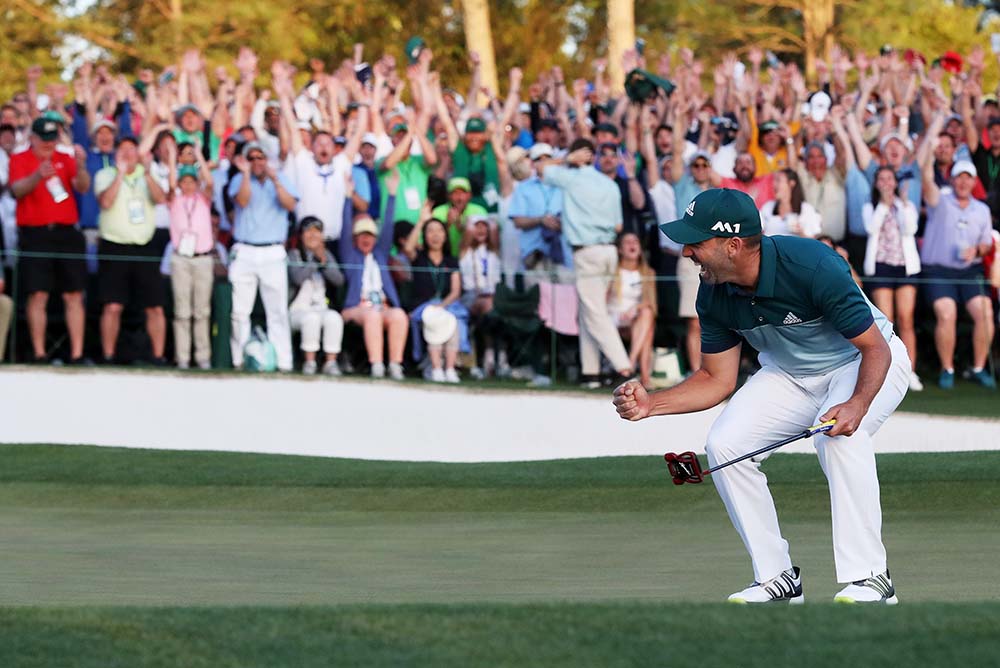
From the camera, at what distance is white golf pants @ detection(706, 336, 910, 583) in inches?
245

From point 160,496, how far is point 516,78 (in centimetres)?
882

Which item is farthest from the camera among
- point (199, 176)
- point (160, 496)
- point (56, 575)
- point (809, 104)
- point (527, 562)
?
point (809, 104)

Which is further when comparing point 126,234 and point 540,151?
point 540,151

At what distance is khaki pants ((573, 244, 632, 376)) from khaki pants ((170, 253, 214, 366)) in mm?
3351

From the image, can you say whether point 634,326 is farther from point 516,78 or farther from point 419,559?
point 419,559

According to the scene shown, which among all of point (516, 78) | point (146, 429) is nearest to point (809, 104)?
point (516, 78)

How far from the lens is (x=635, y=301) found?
16.7 metres

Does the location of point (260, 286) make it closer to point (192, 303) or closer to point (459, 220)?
point (192, 303)

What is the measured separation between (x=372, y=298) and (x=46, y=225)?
295 cm

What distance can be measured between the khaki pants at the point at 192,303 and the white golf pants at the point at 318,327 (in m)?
0.81

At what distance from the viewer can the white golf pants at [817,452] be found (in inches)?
245

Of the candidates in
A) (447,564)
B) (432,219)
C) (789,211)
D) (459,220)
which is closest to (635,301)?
(789,211)

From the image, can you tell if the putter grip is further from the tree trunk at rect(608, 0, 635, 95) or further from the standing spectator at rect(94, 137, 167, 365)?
the tree trunk at rect(608, 0, 635, 95)

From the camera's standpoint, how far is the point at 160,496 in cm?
1114
